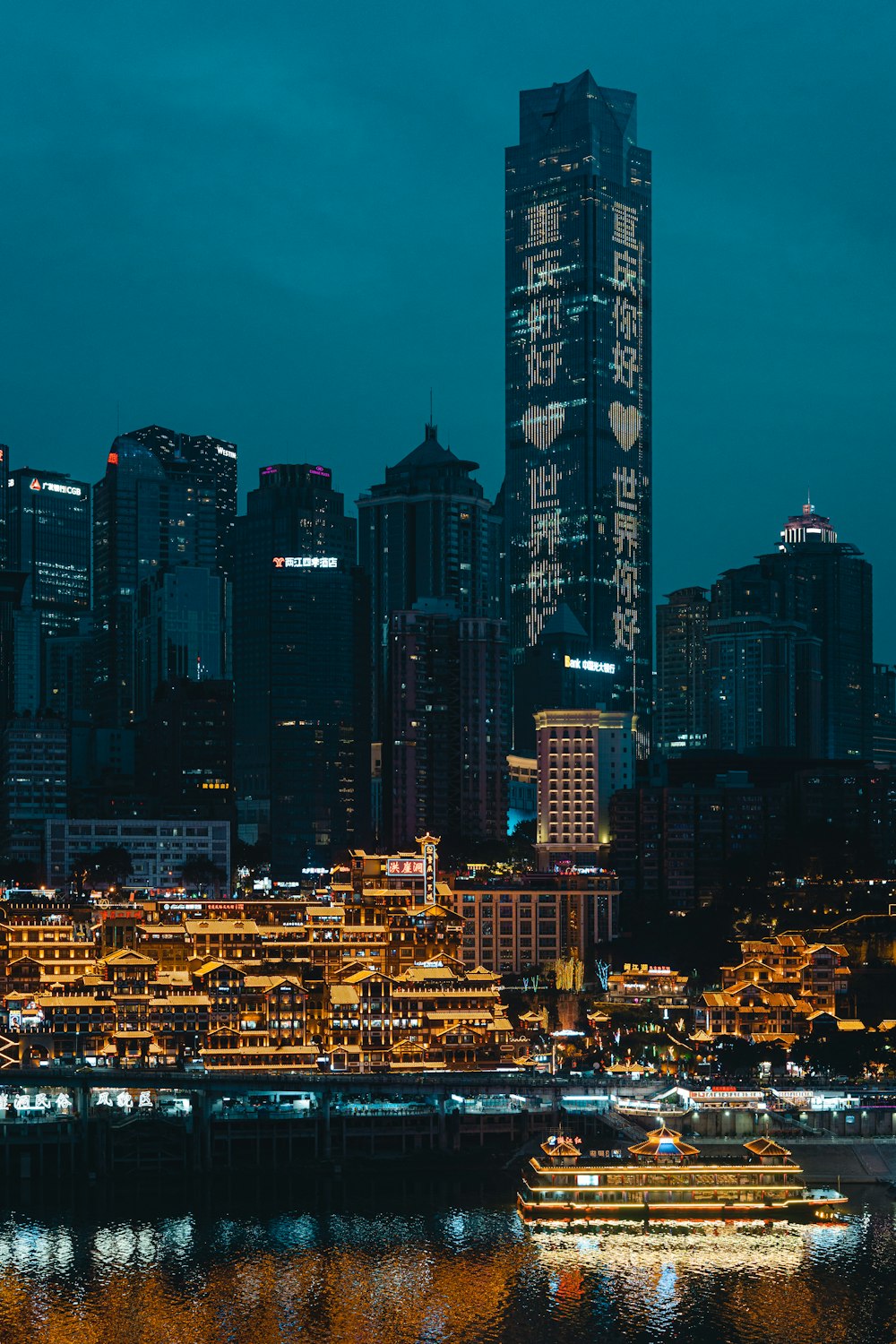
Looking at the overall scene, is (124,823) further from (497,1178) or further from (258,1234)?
(258,1234)

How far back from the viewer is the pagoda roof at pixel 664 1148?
344 ft

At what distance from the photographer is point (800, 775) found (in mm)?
185125

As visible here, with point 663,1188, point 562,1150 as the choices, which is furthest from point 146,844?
point 663,1188

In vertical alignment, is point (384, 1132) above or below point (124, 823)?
below

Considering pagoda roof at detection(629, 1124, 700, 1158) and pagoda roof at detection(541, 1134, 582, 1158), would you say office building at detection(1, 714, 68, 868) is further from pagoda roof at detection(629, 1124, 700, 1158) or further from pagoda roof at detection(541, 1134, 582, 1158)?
pagoda roof at detection(629, 1124, 700, 1158)

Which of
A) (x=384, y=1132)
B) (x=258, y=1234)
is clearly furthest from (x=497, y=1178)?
(x=258, y=1234)

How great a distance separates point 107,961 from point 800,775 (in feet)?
226

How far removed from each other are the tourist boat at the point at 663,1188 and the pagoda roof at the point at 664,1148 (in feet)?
0.13

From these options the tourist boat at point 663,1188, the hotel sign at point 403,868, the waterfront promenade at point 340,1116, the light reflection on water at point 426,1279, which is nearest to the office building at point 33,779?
the hotel sign at point 403,868

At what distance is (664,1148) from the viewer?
4134 inches

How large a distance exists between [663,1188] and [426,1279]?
16.8 m

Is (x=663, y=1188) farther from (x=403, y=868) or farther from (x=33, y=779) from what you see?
(x=33, y=779)

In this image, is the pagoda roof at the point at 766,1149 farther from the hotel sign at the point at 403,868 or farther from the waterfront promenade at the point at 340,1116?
the hotel sign at the point at 403,868

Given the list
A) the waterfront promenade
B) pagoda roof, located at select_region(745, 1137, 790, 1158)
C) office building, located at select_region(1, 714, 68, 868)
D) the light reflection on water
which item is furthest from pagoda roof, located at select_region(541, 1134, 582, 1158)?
office building, located at select_region(1, 714, 68, 868)
